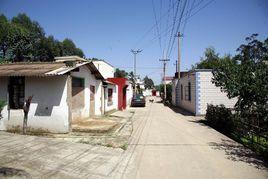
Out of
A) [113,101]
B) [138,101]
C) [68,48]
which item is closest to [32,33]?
[68,48]

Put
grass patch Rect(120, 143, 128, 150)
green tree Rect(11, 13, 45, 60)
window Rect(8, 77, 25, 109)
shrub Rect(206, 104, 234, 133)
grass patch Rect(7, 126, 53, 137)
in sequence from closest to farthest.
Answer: grass patch Rect(120, 143, 128, 150), grass patch Rect(7, 126, 53, 137), window Rect(8, 77, 25, 109), shrub Rect(206, 104, 234, 133), green tree Rect(11, 13, 45, 60)

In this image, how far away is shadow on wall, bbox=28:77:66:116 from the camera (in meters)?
12.6

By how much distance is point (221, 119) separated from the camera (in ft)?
47.5

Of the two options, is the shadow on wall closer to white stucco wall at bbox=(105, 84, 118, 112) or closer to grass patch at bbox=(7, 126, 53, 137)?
grass patch at bbox=(7, 126, 53, 137)

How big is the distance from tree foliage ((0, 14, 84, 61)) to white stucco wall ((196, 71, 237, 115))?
34.9 metres

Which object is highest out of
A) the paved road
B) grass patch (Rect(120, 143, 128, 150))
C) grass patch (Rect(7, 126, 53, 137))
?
grass patch (Rect(7, 126, 53, 137))

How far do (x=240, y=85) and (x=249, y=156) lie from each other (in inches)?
112

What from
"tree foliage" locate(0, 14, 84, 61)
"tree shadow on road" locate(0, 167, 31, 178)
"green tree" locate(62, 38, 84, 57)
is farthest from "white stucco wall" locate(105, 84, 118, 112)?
"green tree" locate(62, 38, 84, 57)

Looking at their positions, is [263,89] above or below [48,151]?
above

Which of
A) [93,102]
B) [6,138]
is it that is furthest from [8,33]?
[6,138]

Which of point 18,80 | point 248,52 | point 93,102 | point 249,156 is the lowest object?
point 249,156

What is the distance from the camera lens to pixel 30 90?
13055 mm

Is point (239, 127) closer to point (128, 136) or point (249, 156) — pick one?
point (249, 156)

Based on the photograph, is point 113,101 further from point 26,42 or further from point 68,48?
point 68,48
